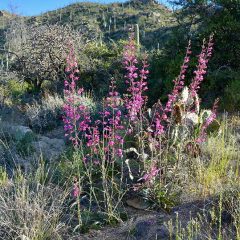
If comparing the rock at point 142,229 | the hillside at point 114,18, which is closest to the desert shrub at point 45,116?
the rock at point 142,229

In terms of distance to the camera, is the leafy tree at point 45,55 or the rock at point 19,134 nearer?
the rock at point 19,134

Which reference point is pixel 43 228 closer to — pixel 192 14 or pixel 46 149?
pixel 46 149

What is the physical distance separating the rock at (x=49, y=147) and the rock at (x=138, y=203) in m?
2.07

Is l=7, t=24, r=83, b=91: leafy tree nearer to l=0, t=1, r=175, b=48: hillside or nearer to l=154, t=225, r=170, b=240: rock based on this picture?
l=154, t=225, r=170, b=240: rock

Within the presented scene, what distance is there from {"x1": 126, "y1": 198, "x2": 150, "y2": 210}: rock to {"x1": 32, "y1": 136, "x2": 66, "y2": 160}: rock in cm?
207

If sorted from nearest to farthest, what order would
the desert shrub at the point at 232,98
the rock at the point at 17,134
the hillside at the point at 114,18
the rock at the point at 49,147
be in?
the rock at the point at 49,147 → the rock at the point at 17,134 → the desert shrub at the point at 232,98 → the hillside at the point at 114,18

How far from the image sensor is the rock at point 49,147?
246 inches

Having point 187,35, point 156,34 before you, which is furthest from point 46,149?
point 156,34

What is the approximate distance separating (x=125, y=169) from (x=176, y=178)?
2.37 ft

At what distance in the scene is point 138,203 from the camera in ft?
13.6

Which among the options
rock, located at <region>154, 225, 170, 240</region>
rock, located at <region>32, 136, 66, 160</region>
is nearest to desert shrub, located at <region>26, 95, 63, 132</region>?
rock, located at <region>32, 136, 66, 160</region>

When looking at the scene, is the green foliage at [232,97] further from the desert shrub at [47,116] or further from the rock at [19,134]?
the rock at [19,134]

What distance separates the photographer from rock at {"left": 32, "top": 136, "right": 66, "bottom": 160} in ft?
20.5

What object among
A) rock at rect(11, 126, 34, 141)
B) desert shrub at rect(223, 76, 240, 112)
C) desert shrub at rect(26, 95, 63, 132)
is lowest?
desert shrub at rect(26, 95, 63, 132)
